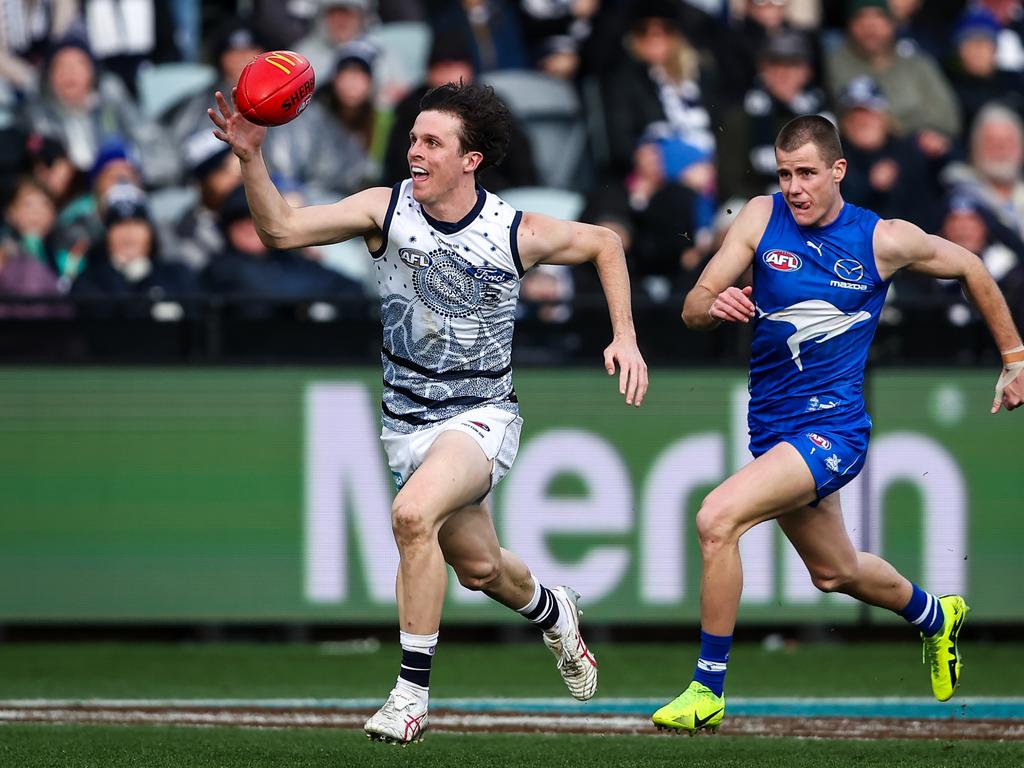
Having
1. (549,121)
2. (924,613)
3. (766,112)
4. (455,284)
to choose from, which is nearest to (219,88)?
(549,121)

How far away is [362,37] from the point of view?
46.1ft

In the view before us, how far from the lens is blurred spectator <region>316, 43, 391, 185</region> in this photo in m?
13.5

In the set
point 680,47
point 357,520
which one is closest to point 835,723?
point 357,520

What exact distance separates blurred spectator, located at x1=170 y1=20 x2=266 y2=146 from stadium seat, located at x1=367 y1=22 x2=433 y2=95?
1.09 m

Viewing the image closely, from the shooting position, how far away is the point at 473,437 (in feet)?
24.1

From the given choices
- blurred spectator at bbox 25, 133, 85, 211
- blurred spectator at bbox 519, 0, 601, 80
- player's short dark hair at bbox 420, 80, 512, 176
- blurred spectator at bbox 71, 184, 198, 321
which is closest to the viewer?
player's short dark hair at bbox 420, 80, 512, 176

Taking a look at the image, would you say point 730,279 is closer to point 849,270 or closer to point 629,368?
point 849,270

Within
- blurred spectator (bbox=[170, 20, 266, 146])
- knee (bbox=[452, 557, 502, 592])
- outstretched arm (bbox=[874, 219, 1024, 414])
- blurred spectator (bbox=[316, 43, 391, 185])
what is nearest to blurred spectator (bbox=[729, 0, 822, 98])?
blurred spectator (bbox=[316, 43, 391, 185])

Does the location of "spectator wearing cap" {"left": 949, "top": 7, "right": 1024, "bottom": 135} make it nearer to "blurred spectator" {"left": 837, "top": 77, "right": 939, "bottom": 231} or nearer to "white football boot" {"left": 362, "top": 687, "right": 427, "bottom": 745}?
"blurred spectator" {"left": 837, "top": 77, "right": 939, "bottom": 231}

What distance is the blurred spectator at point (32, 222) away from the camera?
1260cm

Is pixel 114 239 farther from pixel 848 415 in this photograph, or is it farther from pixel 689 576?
pixel 848 415

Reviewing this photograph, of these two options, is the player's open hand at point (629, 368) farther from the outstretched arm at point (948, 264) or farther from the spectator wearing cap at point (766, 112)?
the spectator wearing cap at point (766, 112)

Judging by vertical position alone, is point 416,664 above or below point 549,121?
below

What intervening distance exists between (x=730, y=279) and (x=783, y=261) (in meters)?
0.27
